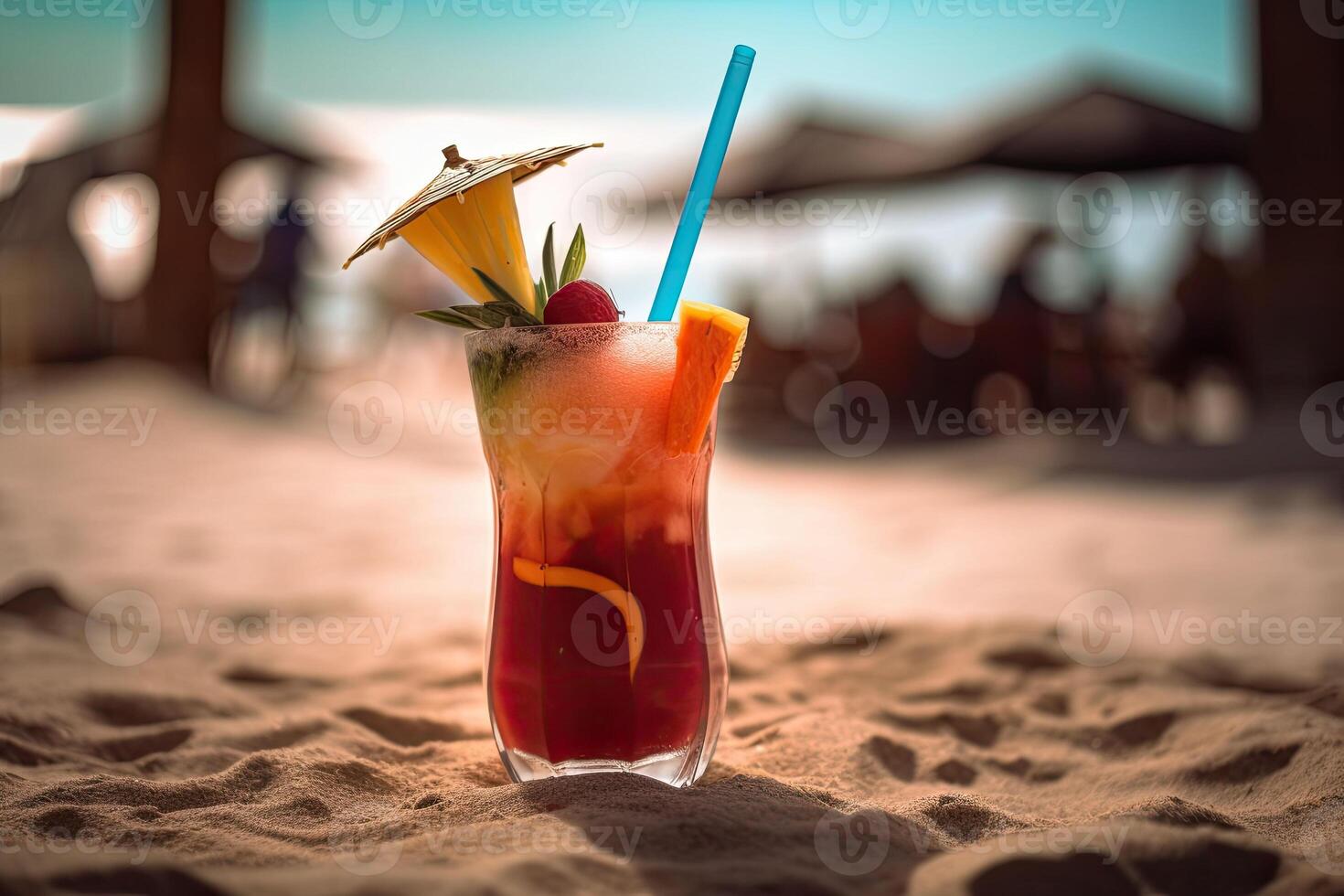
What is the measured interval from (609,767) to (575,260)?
691 mm

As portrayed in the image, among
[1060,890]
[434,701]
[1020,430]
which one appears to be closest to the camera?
[1060,890]

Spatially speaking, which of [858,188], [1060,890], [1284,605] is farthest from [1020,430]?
[1060,890]

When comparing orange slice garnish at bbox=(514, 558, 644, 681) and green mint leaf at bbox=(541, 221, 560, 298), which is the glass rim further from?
orange slice garnish at bbox=(514, 558, 644, 681)

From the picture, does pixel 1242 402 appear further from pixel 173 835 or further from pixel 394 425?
pixel 173 835

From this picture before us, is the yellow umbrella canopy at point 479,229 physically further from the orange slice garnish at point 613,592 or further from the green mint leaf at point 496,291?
the orange slice garnish at point 613,592

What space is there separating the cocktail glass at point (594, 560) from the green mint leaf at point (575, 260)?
159 millimetres

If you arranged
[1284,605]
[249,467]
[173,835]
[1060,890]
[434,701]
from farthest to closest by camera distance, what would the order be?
1. [249,467]
2. [1284,605]
3. [434,701]
4. [173,835]
5. [1060,890]

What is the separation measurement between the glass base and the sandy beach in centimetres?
8

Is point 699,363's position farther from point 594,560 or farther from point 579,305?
point 594,560

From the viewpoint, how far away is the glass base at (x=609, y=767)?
1.36 meters

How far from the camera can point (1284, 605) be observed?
2.80 m

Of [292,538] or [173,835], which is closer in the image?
[173,835]

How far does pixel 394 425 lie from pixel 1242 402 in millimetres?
6572

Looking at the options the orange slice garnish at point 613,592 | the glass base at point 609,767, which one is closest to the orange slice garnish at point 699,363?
the orange slice garnish at point 613,592
